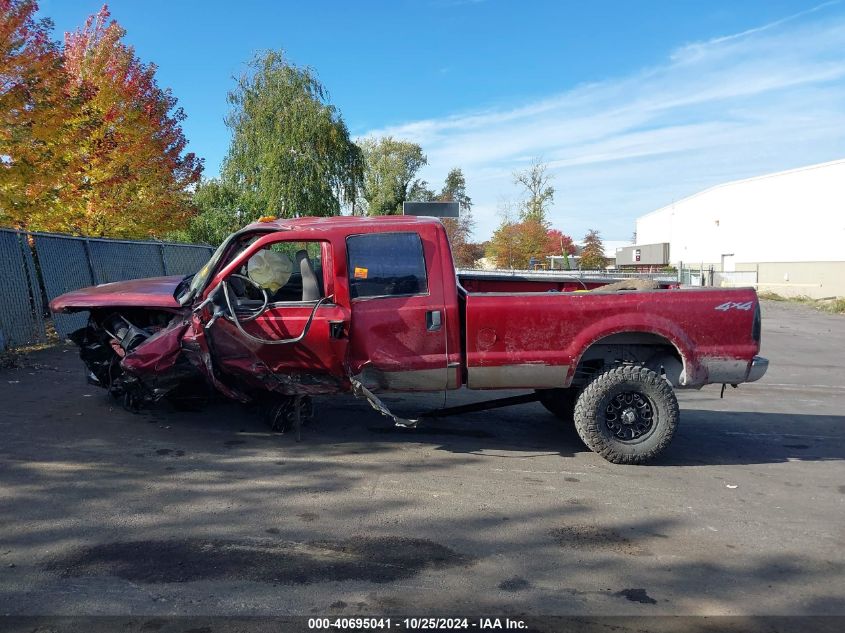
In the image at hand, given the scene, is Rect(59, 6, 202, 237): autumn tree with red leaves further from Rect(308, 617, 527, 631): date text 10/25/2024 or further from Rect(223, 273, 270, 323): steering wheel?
Rect(308, 617, 527, 631): date text 10/25/2024

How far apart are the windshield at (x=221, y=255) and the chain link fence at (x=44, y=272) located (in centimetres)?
524

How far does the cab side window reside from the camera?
568cm

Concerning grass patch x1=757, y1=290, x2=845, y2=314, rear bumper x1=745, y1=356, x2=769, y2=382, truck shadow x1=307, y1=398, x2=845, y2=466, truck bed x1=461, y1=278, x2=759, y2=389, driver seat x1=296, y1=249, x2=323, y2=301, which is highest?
driver seat x1=296, y1=249, x2=323, y2=301

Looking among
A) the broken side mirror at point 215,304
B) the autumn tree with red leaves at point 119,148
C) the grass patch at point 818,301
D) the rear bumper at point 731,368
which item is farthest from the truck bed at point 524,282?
the grass patch at point 818,301

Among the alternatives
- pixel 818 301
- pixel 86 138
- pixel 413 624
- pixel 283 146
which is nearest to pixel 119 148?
pixel 86 138

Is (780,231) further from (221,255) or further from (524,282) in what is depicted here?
(221,255)

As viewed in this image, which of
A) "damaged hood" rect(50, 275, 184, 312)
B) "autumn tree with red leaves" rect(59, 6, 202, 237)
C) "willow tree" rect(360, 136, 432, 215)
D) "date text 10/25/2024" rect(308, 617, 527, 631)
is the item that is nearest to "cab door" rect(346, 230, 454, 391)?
"damaged hood" rect(50, 275, 184, 312)

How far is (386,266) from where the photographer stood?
18.7ft

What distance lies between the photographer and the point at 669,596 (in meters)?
3.55

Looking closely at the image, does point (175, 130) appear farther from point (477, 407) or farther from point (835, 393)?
point (835, 393)

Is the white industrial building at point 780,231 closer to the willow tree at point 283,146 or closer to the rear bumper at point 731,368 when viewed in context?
the willow tree at point 283,146

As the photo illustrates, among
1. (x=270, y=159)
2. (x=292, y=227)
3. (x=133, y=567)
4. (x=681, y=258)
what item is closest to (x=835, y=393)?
(x=292, y=227)

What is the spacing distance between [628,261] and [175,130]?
2064 inches

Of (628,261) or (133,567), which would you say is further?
(628,261)
